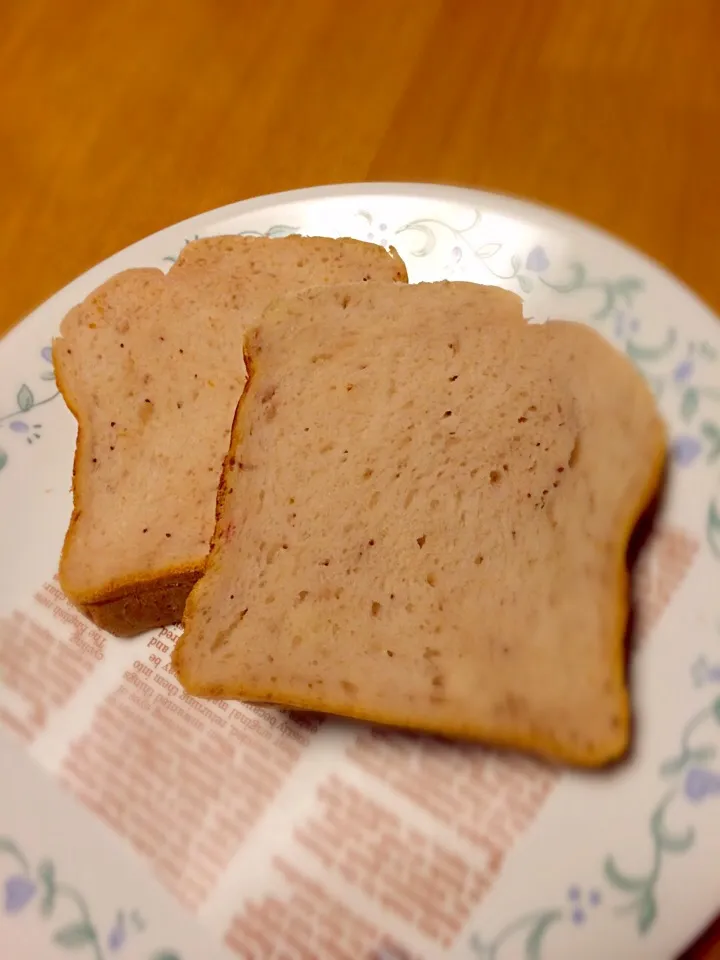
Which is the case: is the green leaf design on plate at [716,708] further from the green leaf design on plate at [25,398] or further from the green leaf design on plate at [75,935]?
the green leaf design on plate at [25,398]

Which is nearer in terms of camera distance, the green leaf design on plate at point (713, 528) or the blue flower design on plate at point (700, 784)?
the blue flower design on plate at point (700, 784)

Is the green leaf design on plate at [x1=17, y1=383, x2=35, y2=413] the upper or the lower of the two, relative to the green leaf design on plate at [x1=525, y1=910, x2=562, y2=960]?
upper

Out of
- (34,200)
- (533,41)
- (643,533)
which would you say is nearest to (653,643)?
(643,533)

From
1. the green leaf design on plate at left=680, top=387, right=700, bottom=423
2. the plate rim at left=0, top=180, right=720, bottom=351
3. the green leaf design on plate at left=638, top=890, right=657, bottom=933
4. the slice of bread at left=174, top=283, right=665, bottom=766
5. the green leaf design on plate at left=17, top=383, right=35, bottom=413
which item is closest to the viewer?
the green leaf design on plate at left=638, top=890, right=657, bottom=933

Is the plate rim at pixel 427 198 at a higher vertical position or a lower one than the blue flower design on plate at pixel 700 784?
higher

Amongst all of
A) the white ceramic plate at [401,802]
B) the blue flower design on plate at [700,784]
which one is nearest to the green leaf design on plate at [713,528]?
the white ceramic plate at [401,802]

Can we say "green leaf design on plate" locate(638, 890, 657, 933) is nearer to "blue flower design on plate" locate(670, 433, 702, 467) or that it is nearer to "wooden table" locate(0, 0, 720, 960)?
"blue flower design on plate" locate(670, 433, 702, 467)

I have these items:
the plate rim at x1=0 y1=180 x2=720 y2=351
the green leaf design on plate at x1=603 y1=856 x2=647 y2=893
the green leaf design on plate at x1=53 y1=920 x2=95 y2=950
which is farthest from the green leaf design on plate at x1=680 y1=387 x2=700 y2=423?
A: the green leaf design on plate at x1=53 y1=920 x2=95 y2=950
